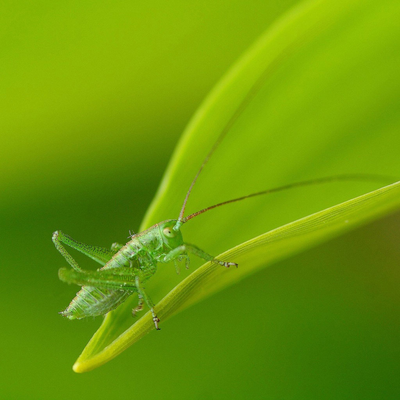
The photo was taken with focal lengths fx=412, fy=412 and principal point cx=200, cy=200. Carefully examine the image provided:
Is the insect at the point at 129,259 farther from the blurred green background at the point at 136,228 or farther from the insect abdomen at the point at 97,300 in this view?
the blurred green background at the point at 136,228

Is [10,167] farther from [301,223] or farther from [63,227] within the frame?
[301,223]

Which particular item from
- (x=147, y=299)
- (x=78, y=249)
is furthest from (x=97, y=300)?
(x=147, y=299)

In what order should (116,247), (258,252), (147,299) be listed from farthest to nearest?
1. (116,247)
2. (147,299)
3. (258,252)

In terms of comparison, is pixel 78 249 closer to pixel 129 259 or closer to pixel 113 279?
pixel 113 279

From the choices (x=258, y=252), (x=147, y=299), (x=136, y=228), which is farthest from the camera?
(x=136, y=228)

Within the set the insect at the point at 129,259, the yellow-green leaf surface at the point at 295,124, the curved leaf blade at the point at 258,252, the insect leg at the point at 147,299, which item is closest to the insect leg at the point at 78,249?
the insect at the point at 129,259

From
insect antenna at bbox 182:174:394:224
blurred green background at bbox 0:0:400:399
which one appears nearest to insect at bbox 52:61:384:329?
insect antenna at bbox 182:174:394:224

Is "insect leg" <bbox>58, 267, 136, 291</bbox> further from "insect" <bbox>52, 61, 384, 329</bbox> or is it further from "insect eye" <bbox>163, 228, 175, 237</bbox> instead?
"insect eye" <bbox>163, 228, 175, 237</bbox>

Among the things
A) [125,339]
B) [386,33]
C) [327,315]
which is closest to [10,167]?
[125,339]
